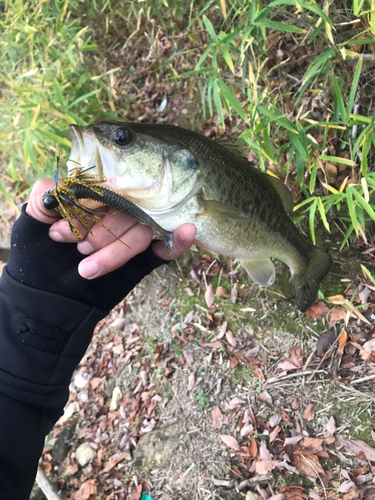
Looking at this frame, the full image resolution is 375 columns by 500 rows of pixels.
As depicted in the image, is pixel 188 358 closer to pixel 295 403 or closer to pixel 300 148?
pixel 295 403

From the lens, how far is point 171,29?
4.19 meters

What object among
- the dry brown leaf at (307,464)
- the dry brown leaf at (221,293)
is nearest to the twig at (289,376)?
the dry brown leaf at (307,464)

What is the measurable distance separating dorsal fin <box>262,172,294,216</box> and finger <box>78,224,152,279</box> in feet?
2.91

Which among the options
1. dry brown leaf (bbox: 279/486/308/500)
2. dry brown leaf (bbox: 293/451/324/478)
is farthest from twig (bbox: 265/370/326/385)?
dry brown leaf (bbox: 279/486/308/500)

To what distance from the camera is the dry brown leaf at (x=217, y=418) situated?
297 centimetres

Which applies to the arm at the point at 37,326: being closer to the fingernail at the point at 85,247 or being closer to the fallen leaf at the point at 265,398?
the fingernail at the point at 85,247

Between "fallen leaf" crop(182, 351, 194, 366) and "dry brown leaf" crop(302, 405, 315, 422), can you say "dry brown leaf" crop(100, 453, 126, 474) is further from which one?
"dry brown leaf" crop(302, 405, 315, 422)

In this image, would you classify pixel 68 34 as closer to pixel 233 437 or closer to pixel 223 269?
pixel 223 269

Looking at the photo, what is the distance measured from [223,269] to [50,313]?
1985 millimetres

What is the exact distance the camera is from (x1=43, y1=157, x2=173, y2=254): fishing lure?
4.53 feet

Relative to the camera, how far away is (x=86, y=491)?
134 inches

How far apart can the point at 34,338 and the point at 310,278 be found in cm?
176

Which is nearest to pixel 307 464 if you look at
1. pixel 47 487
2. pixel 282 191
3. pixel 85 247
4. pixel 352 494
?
pixel 352 494

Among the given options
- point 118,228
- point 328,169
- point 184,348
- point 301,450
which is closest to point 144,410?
point 184,348
